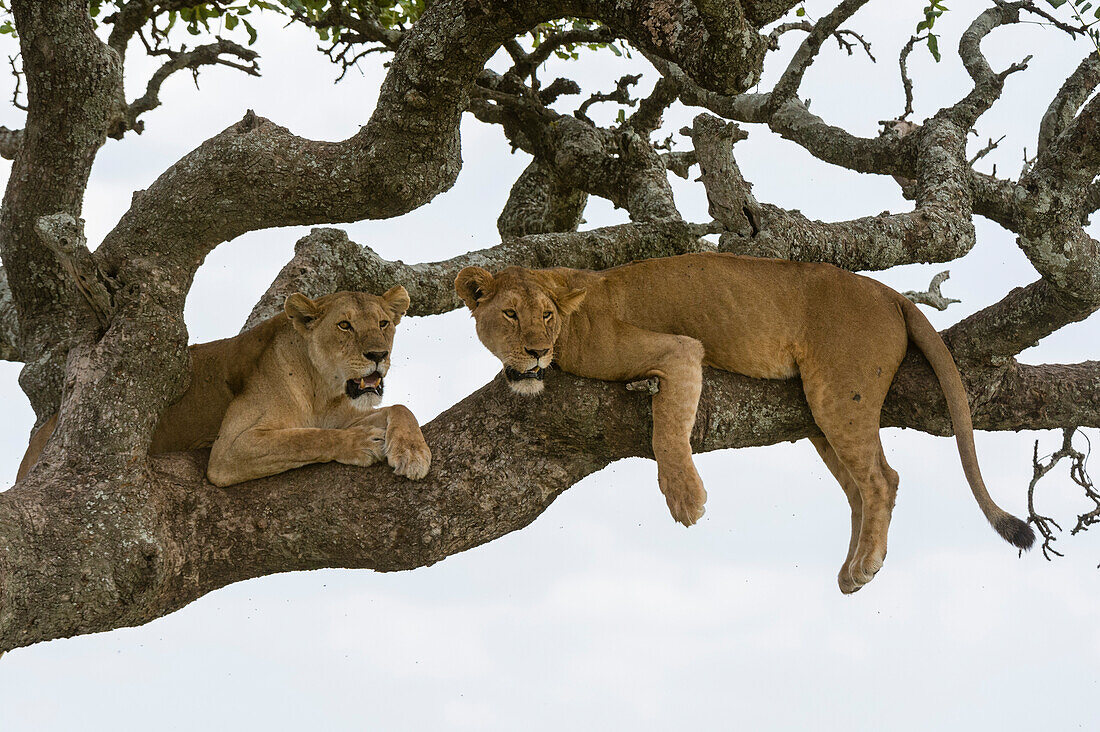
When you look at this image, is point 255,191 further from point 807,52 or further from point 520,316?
point 807,52

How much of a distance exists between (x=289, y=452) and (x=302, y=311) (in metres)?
0.71

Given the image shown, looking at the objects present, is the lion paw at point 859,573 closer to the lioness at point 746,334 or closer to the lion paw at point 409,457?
the lioness at point 746,334

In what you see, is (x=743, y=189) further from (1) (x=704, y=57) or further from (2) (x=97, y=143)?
(2) (x=97, y=143)

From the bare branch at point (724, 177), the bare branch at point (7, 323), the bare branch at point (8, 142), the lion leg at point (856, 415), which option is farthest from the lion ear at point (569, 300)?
the bare branch at point (8, 142)

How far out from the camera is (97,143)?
534 centimetres

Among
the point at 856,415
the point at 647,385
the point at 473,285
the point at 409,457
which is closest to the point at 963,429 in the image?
the point at 856,415

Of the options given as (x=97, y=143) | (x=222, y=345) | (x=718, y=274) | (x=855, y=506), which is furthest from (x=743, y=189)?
(x=97, y=143)

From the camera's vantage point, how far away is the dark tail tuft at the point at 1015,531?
4699 millimetres

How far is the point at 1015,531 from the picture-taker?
4.73 metres

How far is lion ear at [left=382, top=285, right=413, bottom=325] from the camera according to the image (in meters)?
5.16

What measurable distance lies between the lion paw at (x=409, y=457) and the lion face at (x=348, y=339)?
464mm

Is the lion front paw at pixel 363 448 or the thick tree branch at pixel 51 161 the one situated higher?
the thick tree branch at pixel 51 161

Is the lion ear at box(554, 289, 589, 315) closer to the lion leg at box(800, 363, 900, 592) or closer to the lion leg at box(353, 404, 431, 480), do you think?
the lion leg at box(353, 404, 431, 480)

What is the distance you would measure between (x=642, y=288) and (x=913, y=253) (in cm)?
182
